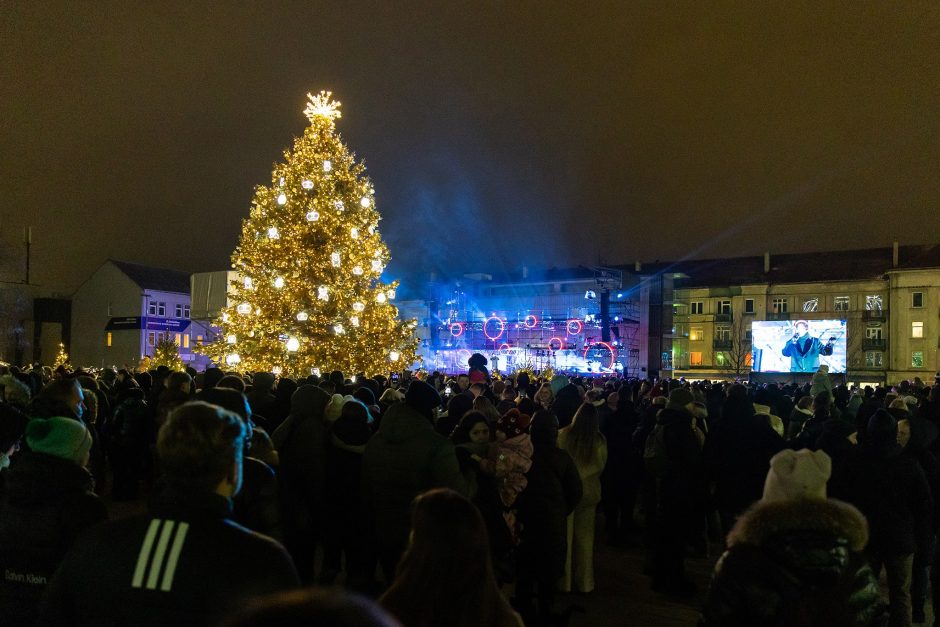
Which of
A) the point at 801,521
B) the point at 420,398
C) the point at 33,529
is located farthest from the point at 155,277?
the point at 801,521

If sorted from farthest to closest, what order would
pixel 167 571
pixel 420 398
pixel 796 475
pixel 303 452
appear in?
pixel 303 452 < pixel 420 398 < pixel 796 475 < pixel 167 571

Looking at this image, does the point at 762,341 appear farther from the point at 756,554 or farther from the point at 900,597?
the point at 756,554

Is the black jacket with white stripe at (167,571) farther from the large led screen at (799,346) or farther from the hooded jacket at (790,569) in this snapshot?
the large led screen at (799,346)

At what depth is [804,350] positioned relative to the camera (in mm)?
48250

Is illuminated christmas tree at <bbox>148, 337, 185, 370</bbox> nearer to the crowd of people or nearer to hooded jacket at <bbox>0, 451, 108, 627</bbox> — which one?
the crowd of people

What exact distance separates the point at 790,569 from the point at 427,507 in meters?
1.33

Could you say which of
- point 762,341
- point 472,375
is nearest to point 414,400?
point 472,375

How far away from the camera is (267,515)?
4410 mm

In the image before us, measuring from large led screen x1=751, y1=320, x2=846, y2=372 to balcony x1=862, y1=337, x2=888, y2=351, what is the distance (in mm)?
11355

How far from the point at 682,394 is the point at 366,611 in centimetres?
722

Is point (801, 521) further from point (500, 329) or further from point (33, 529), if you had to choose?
point (500, 329)

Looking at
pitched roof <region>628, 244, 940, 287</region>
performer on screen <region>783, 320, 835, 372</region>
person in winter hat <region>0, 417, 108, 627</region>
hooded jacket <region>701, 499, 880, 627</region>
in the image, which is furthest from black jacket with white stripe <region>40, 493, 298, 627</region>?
A: pitched roof <region>628, 244, 940, 287</region>

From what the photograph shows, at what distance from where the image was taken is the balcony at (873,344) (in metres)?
→ 57.7

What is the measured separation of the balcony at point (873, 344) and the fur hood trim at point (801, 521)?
62.8 metres
